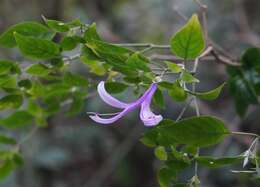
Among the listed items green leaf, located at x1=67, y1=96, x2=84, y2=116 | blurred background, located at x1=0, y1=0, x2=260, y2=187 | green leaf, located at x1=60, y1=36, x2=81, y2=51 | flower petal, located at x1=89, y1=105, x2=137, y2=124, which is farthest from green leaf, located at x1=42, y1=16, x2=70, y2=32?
blurred background, located at x1=0, y1=0, x2=260, y2=187

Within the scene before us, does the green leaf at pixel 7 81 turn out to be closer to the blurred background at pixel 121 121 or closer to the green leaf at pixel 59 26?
the green leaf at pixel 59 26

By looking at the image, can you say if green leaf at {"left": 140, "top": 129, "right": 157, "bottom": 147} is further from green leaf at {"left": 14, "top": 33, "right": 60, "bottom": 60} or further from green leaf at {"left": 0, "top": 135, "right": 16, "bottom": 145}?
green leaf at {"left": 0, "top": 135, "right": 16, "bottom": 145}

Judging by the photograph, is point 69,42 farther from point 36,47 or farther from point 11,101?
point 11,101

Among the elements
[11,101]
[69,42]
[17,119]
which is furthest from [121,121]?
[69,42]

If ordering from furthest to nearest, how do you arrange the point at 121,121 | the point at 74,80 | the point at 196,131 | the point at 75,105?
the point at 121,121 < the point at 75,105 < the point at 74,80 < the point at 196,131

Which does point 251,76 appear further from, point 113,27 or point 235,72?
point 113,27

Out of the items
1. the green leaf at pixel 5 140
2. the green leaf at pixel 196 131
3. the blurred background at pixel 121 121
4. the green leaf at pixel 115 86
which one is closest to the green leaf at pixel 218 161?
the green leaf at pixel 196 131
